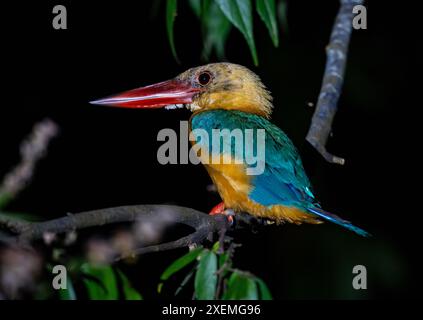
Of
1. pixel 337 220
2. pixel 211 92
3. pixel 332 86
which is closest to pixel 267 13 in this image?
pixel 211 92

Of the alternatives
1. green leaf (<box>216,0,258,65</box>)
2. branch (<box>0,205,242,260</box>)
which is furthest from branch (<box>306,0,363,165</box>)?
branch (<box>0,205,242,260</box>)

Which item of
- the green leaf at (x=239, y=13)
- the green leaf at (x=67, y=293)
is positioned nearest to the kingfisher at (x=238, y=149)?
the green leaf at (x=239, y=13)

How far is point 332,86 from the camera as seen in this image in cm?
261

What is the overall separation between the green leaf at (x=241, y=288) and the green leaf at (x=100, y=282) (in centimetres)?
36

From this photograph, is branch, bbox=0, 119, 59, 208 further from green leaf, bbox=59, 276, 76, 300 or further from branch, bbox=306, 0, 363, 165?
branch, bbox=306, 0, 363, 165

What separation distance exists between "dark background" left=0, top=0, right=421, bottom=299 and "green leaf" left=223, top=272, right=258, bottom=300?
1.46m

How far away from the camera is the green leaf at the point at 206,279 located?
1.58 meters

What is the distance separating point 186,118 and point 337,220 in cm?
225

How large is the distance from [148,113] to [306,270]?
1765 millimetres

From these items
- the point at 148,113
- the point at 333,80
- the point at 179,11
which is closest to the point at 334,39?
the point at 333,80

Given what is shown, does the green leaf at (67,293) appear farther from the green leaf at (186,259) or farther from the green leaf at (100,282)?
the green leaf at (186,259)

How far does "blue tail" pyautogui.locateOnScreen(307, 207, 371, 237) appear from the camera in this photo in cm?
170

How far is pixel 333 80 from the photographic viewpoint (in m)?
2.64

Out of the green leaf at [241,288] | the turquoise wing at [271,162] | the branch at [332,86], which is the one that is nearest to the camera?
the green leaf at [241,288]
